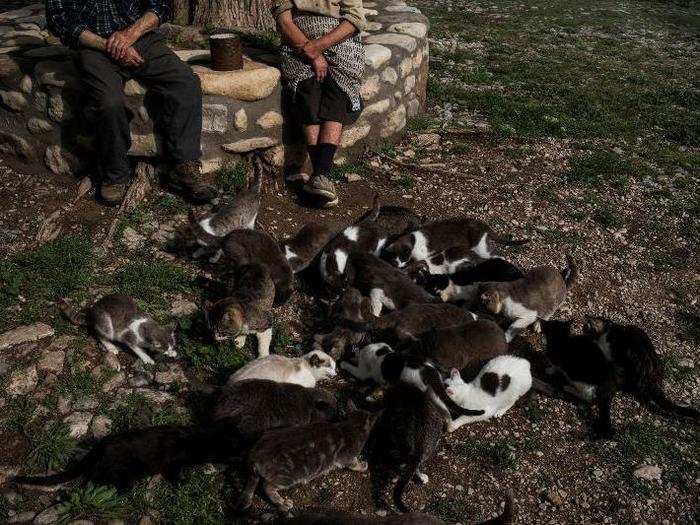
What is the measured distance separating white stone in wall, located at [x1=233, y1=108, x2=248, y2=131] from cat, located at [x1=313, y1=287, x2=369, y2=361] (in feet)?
7.69

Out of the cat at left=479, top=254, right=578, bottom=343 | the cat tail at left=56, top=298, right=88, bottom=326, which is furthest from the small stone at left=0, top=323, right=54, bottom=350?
the cat at left=479, top=254, right=578, bottom=343

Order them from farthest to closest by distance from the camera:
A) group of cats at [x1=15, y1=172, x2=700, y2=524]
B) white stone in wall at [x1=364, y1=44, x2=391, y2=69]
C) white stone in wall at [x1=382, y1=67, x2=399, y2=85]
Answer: white stone in wall at [x1=382, y1=67, x2=399, y2=85] < white stone in wall at [x1=364, y1=44, x2=391, y2=69] < group of cats at [x1=15, y1=172, x2=700, y2=524]

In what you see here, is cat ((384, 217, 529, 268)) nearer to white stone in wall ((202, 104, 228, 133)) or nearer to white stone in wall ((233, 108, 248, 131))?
white stone in wall ((233, 108, 248, 131))

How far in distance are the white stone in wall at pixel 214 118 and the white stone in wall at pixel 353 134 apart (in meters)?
1.54

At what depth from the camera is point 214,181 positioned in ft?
22.5

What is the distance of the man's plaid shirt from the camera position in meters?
6.22

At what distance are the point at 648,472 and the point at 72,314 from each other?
457 centimetres

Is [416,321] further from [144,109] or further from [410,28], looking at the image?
[410,28]

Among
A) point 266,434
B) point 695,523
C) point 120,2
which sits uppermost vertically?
point 120,2

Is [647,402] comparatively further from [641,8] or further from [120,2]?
[641,8]

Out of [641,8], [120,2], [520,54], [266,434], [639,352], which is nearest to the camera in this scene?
[266,434]

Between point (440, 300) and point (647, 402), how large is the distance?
6.08ft

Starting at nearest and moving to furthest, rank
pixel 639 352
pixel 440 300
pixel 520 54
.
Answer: pixel 639 352 → pixel 440 300 → pixel 520 54

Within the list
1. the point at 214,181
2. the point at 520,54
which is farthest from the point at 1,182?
the point at 520,54
